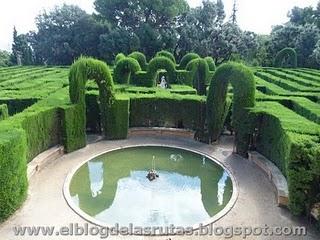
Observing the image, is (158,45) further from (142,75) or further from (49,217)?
(49,217)

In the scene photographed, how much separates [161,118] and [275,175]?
735cm

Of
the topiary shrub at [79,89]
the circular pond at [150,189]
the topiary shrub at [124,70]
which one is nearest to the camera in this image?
the circular pond at [150,189]

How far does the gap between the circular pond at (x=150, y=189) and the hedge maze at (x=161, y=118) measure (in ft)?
5.66

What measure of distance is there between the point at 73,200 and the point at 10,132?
280 cm

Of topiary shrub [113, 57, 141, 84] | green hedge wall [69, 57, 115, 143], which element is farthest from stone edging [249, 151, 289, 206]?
topiary shrub [113, 57, 141, 84]

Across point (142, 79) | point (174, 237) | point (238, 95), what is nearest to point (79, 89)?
point (238, 95)

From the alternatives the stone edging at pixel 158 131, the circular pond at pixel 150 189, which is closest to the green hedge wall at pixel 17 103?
the circular pond at pixel 150 189

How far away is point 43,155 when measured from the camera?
42.3ft

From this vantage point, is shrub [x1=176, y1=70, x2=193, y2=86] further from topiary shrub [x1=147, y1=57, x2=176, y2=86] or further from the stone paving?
the stone paving

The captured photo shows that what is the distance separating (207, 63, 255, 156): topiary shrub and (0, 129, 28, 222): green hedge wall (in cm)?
840

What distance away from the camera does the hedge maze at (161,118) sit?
915 cm

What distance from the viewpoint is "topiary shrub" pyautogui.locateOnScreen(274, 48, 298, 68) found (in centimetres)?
3989

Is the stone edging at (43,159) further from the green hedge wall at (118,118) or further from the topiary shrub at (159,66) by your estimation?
the topiary shrub at (159,66)

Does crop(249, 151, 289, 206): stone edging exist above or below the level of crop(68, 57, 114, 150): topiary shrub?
below
